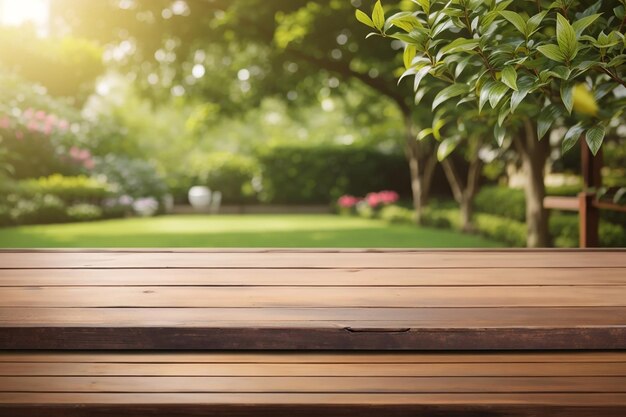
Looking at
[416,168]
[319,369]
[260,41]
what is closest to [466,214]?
[416,168]

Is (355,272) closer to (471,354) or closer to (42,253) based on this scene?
(471,354)

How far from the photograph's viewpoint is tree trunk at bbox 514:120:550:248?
6.29 metres

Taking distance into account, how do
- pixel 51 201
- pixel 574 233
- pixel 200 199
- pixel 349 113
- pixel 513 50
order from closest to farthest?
pixel 513 50 → pixel 574 233 → pixel 51 201 → pixel 349 113 → pixel 200 199

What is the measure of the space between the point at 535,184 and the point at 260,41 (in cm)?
462

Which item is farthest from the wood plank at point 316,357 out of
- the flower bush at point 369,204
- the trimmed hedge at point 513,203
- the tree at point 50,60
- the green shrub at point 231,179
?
the tree at point 50,60

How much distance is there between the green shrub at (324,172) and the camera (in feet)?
58.2

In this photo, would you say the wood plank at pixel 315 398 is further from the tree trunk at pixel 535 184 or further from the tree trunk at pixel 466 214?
the tree trunk at pixel 466 214

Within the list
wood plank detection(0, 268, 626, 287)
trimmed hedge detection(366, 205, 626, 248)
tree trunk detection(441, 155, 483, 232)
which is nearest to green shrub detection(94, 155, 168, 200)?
trimmed hedge detection(366, 205, 626, 248)

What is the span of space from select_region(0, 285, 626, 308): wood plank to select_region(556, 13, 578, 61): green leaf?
76 centimetres

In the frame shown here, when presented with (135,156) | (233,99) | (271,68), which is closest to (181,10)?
(271,68)

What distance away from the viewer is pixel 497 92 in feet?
6.10

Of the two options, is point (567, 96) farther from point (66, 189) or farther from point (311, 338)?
point (66, 189)

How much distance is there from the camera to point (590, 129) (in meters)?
1.98

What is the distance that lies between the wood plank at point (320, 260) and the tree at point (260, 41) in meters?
4.37
